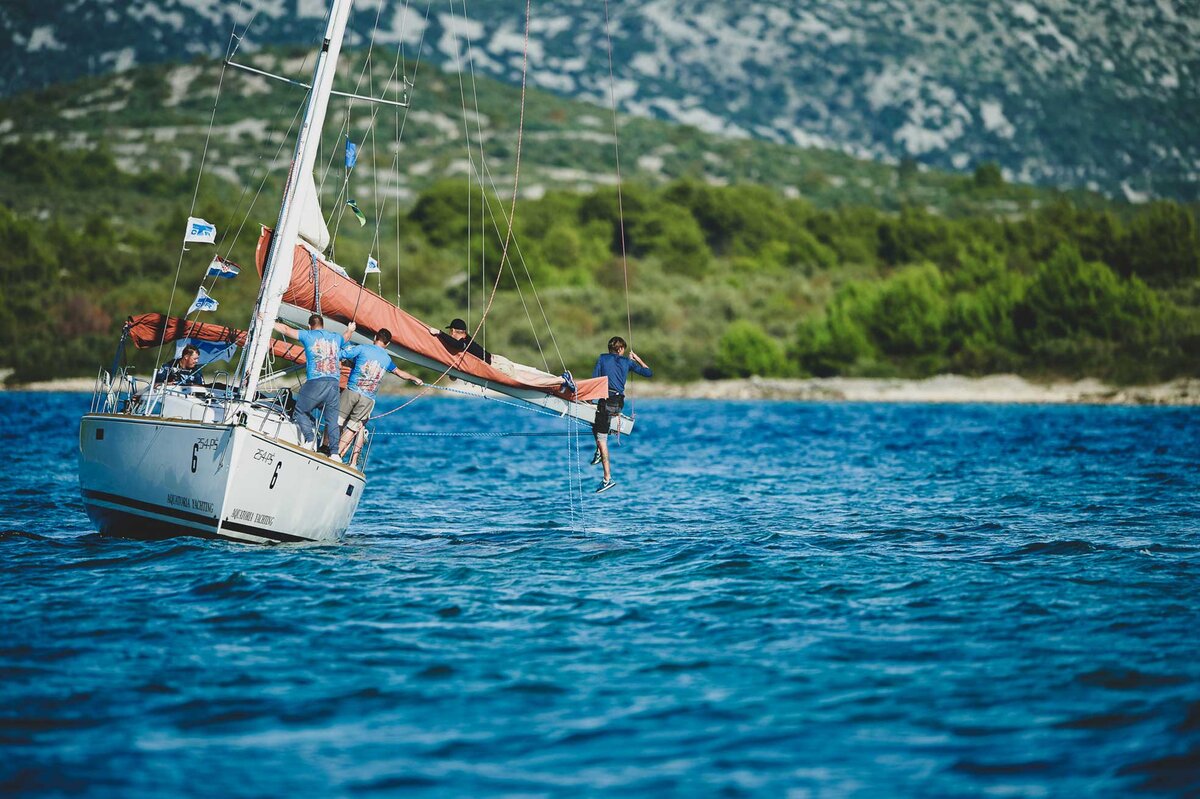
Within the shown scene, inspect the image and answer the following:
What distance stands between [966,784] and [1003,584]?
7.39 m

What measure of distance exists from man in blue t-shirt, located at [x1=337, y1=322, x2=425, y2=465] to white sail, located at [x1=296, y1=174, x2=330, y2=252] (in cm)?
131

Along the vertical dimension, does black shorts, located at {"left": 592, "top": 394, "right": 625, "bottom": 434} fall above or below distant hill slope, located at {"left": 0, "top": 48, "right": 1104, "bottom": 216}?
below

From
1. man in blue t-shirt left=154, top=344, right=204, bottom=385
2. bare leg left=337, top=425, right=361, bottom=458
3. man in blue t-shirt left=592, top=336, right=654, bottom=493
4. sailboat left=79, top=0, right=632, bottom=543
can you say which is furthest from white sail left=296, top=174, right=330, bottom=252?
man in blue t-shirt left=592, top=336, right=654, bottom=493

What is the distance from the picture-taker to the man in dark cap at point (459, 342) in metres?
19.0

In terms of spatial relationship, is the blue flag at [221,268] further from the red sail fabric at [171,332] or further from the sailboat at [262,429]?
the red sail fabric at [171,332]

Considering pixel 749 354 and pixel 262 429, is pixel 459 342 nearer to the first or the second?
pixel 262 429

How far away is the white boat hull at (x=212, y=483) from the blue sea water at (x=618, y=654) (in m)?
0.46

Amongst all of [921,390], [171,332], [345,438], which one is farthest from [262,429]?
[921,390]

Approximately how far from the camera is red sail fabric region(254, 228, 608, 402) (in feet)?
58.7

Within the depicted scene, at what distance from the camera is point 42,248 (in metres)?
86.4

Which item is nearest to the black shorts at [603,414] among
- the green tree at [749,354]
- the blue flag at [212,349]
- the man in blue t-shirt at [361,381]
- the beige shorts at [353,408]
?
the man in blue t-shirt at [361,381]

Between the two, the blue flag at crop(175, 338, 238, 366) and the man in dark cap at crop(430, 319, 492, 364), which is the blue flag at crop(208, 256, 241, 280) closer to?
the blue flag at crop(175, 338, 238, 366)

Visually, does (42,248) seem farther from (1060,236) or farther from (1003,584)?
(1003,584)

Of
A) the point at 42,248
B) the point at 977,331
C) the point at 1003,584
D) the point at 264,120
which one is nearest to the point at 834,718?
the point at 1003,584
